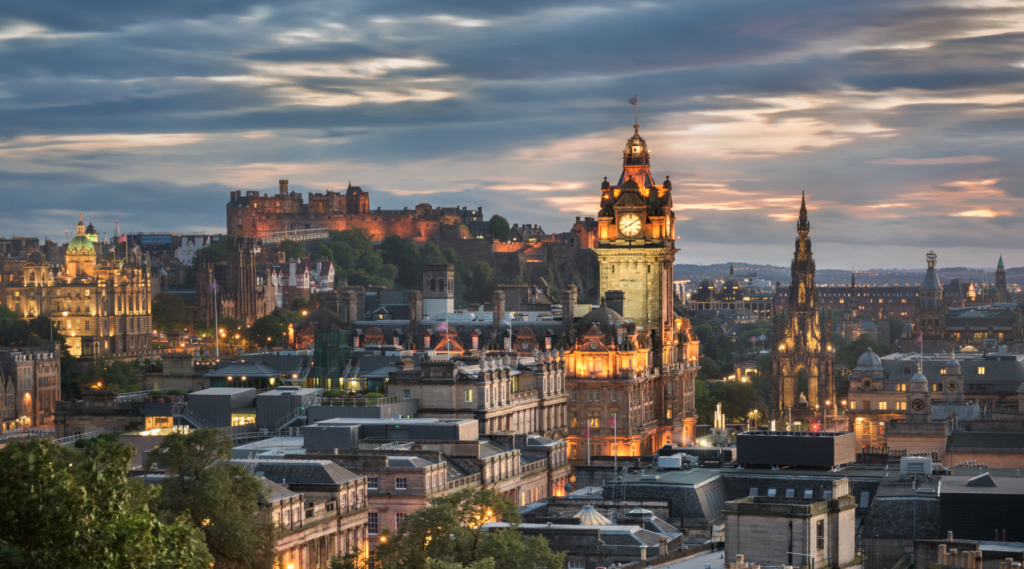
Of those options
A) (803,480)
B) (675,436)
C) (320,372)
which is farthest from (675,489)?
(675,436)

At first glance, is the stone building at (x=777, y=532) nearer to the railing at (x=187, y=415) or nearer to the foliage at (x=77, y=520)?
the foliage at (x=77, y=520)

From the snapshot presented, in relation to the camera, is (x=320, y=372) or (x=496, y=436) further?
(x=320, y=372)

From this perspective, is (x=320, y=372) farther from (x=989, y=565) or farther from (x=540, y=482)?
(x=989, y=565)

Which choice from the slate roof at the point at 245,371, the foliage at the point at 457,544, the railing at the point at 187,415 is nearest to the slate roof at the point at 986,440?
the slate roof at the point at 245,371

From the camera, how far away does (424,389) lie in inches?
5856

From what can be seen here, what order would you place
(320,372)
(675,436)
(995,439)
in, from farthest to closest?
(675,436) → (320,372) → (995,439)

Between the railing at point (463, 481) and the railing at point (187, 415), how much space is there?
1207 inches

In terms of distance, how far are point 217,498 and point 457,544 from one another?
1110 cm

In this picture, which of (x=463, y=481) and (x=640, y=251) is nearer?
(x=463, y=481)

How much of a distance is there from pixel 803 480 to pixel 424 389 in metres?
44.4

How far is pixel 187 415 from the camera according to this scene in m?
147

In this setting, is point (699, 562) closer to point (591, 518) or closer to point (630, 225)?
point (591, 518)

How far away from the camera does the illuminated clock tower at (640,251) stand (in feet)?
642

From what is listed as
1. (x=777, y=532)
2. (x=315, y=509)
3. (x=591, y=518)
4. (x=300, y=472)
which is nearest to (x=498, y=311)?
(x=300, y=472)
